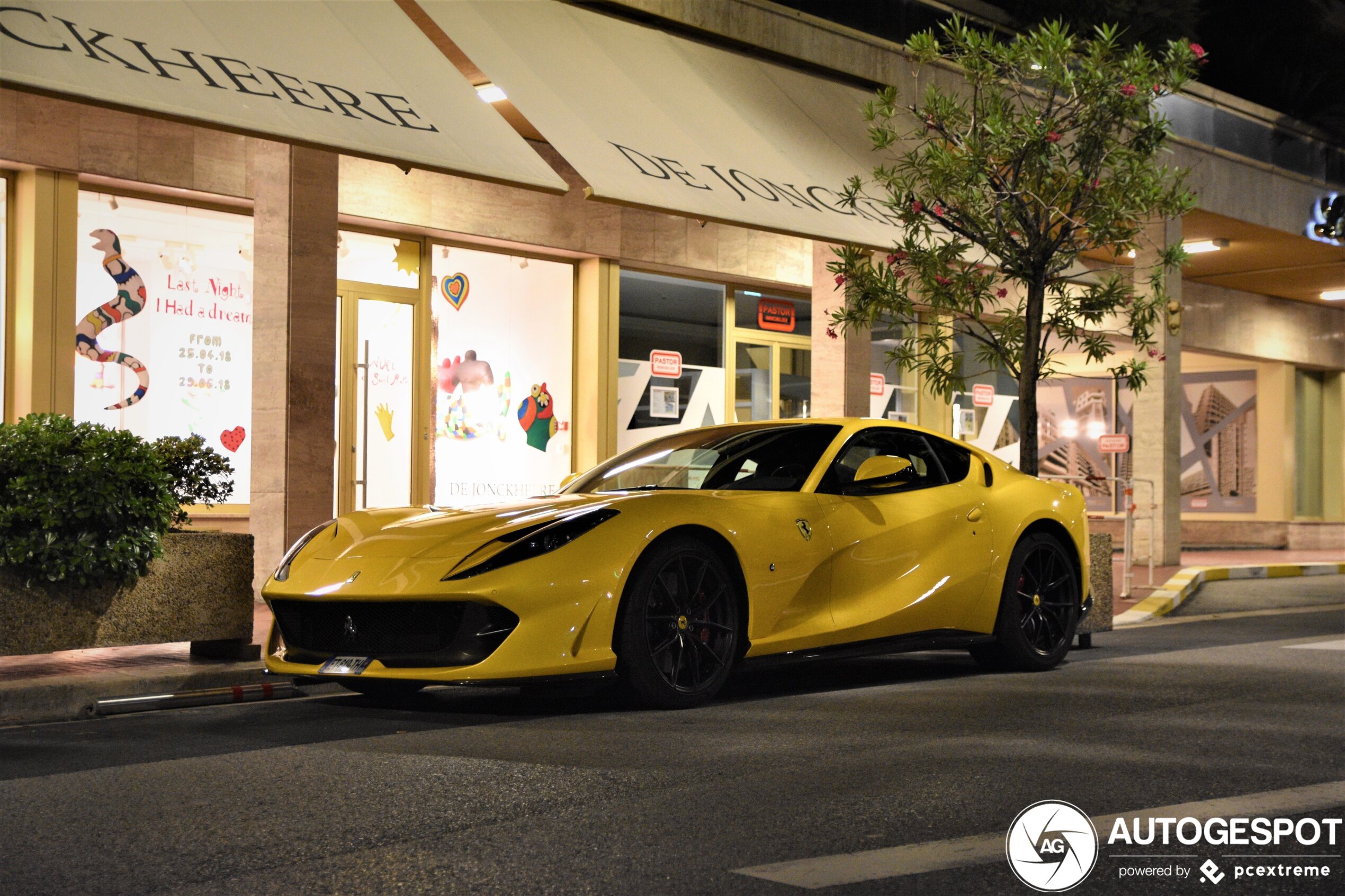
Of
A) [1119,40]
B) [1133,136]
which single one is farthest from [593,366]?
[1119,40]

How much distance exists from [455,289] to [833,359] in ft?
14.4

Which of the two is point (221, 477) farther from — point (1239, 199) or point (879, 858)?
point (1239, 199)

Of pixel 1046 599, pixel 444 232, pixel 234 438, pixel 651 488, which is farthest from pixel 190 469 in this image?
pixel 444 232

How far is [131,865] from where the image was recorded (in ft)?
11.8

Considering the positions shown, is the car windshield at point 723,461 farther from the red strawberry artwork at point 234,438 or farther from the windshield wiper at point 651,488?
the red strawberry artwork at point 234,438

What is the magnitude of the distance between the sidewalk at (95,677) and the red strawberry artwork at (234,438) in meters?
4.57

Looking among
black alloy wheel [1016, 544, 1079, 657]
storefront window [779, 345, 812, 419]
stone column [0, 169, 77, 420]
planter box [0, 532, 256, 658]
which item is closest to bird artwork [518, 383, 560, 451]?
storefront window [779, 345, 812, 419]

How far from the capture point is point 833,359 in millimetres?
16156

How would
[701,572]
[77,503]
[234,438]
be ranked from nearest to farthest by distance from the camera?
[701,572] < [77,503] < [234,438]

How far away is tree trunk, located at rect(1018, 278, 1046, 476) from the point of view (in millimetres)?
11258

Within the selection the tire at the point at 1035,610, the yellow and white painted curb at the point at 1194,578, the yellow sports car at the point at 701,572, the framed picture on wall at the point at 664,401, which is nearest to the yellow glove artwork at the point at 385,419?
the framed picture on wall at the point at 664,401

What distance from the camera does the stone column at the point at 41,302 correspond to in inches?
443

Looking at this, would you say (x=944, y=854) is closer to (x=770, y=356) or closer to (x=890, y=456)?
(x=890, y=456)

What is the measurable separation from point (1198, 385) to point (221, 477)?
22725mm
